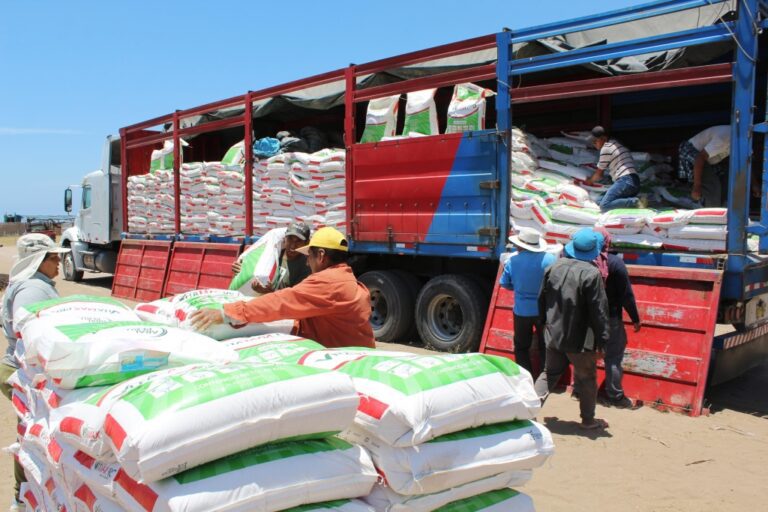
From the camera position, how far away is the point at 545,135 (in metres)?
8.78

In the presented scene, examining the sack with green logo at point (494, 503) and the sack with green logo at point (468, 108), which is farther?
the sack with green logo at point (468, 108)

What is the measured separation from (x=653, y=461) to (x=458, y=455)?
8.17 ft

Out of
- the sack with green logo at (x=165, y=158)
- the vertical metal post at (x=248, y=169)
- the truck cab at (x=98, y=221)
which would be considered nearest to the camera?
the vertical metal post at (x=248, y=169)

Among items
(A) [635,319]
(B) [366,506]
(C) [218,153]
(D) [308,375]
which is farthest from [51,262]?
(C) [218,153]

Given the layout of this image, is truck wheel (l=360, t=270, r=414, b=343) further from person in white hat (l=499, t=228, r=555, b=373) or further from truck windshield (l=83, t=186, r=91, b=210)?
truck windshield (l=83, t=186, r=91, b=210)

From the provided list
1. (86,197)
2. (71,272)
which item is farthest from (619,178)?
(71,272)

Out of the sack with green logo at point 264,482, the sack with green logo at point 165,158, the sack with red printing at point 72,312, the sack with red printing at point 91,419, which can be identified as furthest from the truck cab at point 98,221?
the sack with green logo at point 264,482

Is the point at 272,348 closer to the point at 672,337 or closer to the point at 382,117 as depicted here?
the point at 672,337

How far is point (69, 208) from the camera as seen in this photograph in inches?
627

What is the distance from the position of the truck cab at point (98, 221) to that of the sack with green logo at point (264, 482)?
505 inches

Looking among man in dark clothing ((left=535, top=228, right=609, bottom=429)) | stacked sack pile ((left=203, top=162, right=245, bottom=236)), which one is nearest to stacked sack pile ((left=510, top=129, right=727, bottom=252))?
man in dark clothing ((left=535, top=228, right=609, bottom=429))

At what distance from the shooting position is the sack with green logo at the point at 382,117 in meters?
7.63

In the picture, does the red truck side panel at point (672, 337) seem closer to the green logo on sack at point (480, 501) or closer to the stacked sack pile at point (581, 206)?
the stacked sack pile at point (581, 206)

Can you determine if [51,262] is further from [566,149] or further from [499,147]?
[566,149]
